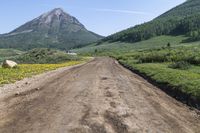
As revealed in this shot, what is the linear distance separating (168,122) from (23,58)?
3263 inches

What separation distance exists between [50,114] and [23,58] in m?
81.2

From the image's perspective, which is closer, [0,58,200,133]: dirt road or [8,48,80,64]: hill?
[0,58,200,133]: dirt road

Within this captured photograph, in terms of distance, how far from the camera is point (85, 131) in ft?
41.0

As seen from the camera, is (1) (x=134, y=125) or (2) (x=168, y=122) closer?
(1) (x=134, y=125)

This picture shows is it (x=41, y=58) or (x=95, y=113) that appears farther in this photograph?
(x=41, y=58)

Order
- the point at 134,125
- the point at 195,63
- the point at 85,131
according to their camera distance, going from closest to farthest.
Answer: the point at 85,131 → the point at 134,125 → the point at 195,63

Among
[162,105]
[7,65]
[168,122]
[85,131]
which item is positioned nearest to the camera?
[85,131]

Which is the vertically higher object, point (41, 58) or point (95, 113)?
point (95, 113)

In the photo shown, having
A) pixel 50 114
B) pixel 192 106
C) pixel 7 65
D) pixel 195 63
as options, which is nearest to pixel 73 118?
pixel 50 114

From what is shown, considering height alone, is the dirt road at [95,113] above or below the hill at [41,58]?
above

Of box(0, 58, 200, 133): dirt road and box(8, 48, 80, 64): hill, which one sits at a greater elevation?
box(0, 58, 200, 133): dirt road

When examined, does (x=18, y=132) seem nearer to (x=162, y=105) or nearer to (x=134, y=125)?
(x=134, y=125)

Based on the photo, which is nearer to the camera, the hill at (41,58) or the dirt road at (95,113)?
the dirt road at (95,113)

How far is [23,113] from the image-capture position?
630 inches
